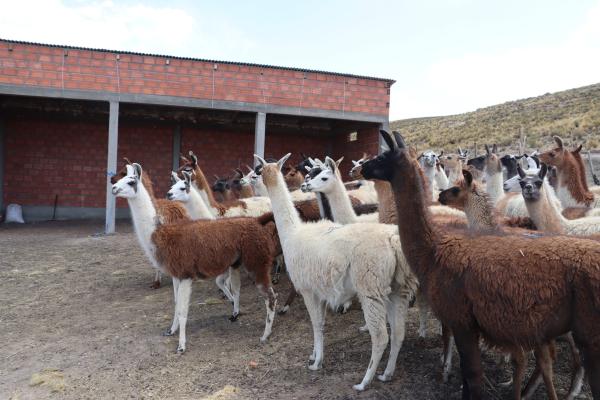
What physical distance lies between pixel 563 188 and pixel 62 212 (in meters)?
13.7

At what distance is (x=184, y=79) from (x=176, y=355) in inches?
323

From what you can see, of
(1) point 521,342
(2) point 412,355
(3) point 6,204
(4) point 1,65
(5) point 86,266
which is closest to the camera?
(1) point 521,342

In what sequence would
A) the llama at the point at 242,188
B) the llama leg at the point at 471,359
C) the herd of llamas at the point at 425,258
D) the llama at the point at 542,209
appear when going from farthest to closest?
1. the llama at the point at 242,188
2. the llama at the point at 542,209
3. the llama leg at the point at 471,359
4. the herd of llamas at the point at 425,258

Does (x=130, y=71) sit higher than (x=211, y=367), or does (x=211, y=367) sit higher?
(x=130, y=71)

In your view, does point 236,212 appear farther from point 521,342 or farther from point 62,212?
point 62,212

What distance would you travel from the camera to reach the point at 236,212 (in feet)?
23.7

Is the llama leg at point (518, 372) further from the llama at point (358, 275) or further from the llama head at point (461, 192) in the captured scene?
the llama head at point (461, 192)

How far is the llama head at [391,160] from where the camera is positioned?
331 centimetres

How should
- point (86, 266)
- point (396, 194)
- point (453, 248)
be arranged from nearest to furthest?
point (453, 248), point (396, 194), point (86, 266)

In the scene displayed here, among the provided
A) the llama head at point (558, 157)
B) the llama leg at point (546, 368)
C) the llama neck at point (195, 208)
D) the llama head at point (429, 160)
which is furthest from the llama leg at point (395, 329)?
the llama head at point (429, 160)

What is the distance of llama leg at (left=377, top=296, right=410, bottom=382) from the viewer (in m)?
3.67

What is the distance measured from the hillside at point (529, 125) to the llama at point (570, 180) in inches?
498

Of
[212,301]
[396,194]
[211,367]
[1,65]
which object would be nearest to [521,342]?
[396,194]

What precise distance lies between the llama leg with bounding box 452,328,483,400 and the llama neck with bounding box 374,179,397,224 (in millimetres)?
2340
